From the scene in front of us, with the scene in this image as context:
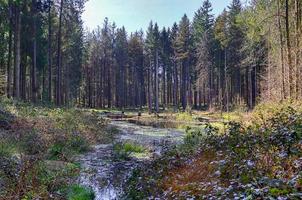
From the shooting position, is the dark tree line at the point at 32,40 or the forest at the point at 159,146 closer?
the forest at the point at 159,146

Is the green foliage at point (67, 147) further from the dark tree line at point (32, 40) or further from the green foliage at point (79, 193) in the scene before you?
the dark tree line at point (32, 40)

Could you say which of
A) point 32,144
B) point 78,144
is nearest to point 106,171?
point 32,144

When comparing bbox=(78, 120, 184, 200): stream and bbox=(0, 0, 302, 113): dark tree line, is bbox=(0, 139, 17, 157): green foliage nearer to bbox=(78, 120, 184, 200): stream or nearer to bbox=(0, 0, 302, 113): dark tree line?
bbox=(78, 120, 184, 200): stream

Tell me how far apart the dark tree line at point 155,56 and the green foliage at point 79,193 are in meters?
13.5

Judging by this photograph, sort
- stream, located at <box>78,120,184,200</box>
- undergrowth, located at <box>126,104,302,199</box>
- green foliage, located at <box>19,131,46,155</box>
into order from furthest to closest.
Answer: green foliage, located at <box>19,131,46,155</box>
stream, located at <box>78,120,184,200</box>
undergrowth, located at <box>126,104,302,199</box>

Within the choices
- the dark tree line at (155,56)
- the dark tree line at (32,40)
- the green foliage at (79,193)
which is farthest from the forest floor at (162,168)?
the dark tree line at (32,40)

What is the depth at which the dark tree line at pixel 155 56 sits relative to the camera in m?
23.5

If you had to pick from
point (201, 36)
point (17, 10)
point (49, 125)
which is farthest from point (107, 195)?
point (201, 36)

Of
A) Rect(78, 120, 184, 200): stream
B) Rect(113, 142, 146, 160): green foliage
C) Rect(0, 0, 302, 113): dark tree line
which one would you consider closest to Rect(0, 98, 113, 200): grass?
Rect(78, 120, 184, 200): stream

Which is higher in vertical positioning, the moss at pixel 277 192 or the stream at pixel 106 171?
the moss at pixel 277 192

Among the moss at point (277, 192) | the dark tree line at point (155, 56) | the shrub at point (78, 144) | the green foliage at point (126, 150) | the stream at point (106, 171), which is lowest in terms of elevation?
the stream at point (106, 171)

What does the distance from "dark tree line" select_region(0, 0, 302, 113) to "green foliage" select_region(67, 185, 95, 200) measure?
13548mm

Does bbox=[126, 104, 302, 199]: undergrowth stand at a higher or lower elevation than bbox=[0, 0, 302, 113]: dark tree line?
lower

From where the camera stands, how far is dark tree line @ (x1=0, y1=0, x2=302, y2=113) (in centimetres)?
2345
